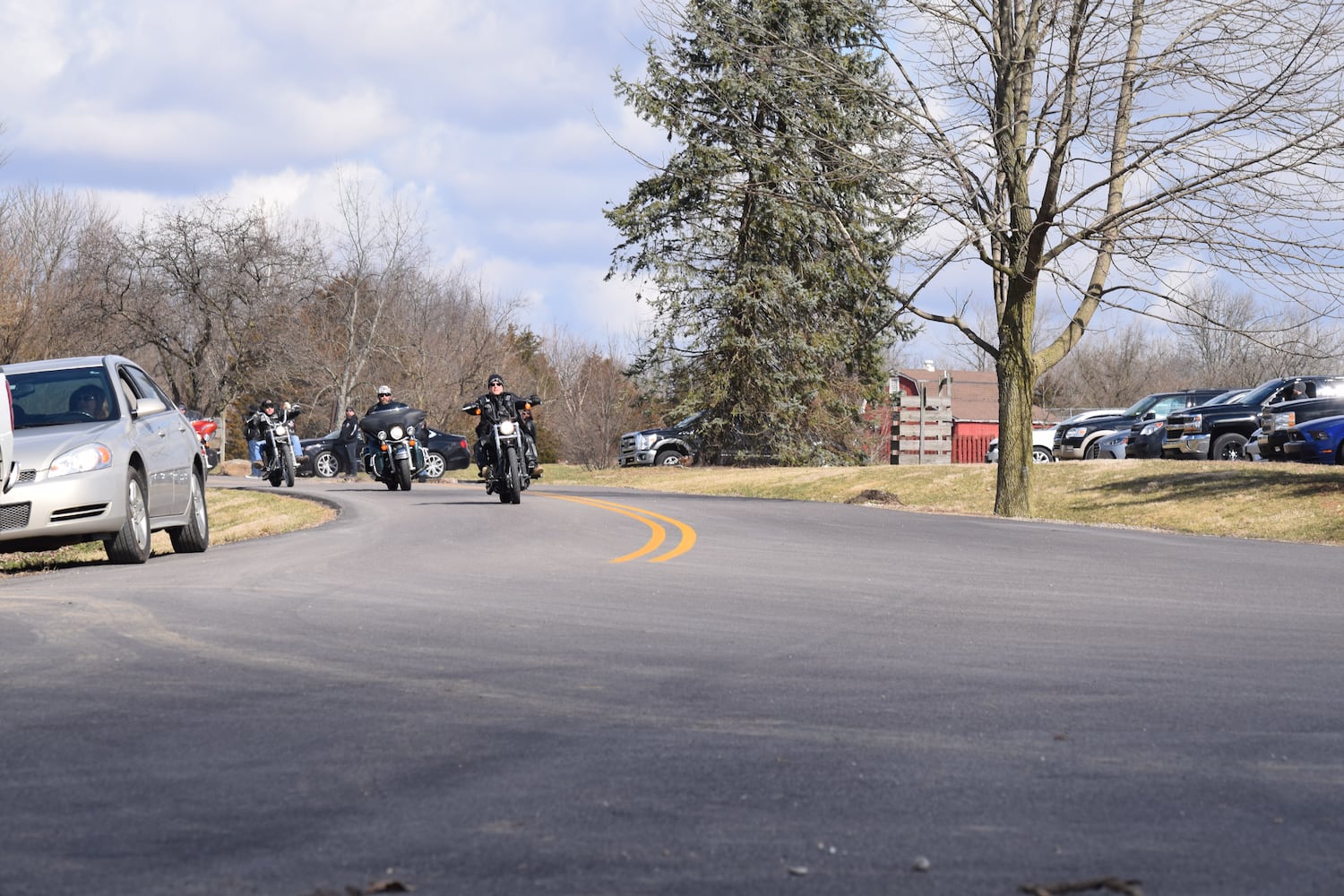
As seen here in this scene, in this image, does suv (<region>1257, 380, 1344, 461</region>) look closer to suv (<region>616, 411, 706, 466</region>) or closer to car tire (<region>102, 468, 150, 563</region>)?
suv (<region>616, 411, 706, 466</region>)

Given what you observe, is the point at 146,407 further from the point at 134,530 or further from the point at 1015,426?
the point at 1015,426

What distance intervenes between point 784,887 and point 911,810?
2.48ft

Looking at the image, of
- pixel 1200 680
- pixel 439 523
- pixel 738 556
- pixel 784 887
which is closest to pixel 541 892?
pixel 784 887

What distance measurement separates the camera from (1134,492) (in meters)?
24.5

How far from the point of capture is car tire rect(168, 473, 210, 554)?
46.3ft

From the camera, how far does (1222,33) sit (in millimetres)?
20031

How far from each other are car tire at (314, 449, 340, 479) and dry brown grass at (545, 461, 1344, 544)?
10956mm

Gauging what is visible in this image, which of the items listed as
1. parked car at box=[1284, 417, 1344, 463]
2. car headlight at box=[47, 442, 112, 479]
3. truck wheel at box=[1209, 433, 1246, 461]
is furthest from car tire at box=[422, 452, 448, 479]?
car headlight at box=[47, 442, 112, 479]

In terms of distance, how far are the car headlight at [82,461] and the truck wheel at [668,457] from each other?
3378cm

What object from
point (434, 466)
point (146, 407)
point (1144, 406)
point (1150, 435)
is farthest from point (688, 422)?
point (146, 407)

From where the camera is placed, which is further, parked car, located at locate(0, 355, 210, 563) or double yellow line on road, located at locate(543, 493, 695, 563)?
double yellow line on road, located at locate(543, 493, 695, 563)

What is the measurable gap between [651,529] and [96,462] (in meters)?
6.57

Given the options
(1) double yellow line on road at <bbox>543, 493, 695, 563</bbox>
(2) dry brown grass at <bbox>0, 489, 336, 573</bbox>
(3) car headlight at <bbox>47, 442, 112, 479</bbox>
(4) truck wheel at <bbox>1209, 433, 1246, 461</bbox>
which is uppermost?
(4) truck wheel at <bbox>1209, 433, 1246, 461</bbox>

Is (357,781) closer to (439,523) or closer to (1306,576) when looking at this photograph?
(1306,576)
